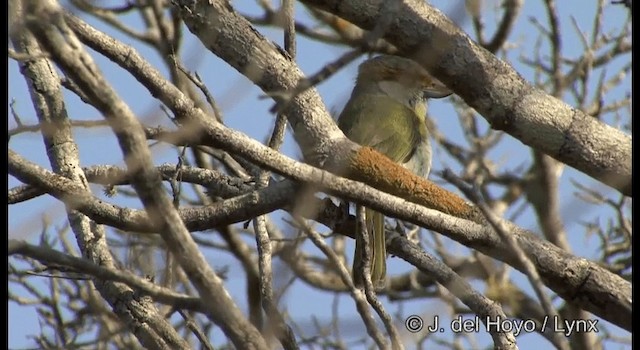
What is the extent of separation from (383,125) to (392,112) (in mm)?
211

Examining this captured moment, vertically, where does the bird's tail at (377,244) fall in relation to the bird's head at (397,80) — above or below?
below

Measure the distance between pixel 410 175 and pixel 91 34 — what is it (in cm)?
107

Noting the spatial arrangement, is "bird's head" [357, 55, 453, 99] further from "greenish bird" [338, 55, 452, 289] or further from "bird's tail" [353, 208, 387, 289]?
"bird's tail" [353, 208, 387, 289]

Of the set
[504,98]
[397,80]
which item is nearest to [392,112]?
[397,80]

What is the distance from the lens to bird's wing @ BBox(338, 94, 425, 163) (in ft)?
18.8

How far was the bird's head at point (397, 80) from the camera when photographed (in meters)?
6.38

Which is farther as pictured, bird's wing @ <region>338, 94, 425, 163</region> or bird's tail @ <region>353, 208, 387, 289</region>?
bird's wing @ <region>338, 94, 425, 163</region>

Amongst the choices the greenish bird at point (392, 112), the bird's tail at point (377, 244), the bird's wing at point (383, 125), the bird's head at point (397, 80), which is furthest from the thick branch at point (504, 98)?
the bird's head at point (397, 80)

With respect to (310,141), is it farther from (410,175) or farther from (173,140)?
(173,140)

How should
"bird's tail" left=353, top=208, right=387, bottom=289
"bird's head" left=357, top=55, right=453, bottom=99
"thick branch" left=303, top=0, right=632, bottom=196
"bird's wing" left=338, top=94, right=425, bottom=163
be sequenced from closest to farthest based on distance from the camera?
"thick branch" left=303, top=0, right=632, bottom=196 → "bird's tail" left=353, top=208, right=387, bottom=289 → "bird's wing" left=338, top=94, right=425, bottom=163 → "bird's head" left=357, top=55, right=453, bottom=99

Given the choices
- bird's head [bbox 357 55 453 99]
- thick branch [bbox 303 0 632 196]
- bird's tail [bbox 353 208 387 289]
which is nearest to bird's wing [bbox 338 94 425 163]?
bird's head [bbox 357 55 453 99]

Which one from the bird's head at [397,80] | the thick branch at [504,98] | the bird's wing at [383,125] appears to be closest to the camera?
the thick branch at [504,98]

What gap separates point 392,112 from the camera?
611 centimetres

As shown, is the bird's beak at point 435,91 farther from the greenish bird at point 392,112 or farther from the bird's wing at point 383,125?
the bird's wing at point 383,125
